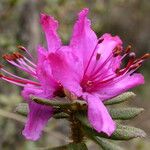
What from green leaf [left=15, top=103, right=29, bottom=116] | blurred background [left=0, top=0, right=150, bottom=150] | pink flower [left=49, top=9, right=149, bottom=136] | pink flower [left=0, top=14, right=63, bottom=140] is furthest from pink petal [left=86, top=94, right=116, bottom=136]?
blurred background [left=0, top=0, right=150, bottom=150]

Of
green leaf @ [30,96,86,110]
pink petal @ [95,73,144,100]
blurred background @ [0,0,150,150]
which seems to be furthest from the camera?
blurred background @ [0,0,150,150]

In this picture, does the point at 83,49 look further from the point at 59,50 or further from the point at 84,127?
the point at 84,127

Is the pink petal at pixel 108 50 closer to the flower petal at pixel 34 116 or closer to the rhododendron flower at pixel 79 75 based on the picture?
the rhododendron flower at pixel 79 75

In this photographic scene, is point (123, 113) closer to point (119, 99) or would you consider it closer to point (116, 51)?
point (119, 99)

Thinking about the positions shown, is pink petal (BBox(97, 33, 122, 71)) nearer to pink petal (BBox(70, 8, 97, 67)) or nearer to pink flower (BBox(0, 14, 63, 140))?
pink petal (BBox(70, 8, 97, 67))

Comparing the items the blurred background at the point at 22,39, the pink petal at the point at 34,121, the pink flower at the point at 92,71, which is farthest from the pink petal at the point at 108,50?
the blurred background at the point at 22,39

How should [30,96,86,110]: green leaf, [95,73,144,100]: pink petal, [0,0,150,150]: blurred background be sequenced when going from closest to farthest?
[30,96,86,110]: green leaf < [95,73,144,100]: pink petal < [0,0,150,150]: blurred background
